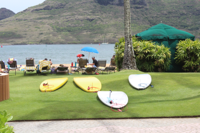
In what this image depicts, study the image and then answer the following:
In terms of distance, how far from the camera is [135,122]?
17.2 ft

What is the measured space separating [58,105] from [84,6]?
151 meters

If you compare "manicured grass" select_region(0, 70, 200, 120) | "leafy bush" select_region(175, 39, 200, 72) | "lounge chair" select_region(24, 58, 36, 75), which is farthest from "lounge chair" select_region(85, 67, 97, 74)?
"leafy bush" select_region(175, 39, 200, 72)

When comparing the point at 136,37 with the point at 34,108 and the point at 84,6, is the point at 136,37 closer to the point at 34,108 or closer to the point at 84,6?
the point at 34,108

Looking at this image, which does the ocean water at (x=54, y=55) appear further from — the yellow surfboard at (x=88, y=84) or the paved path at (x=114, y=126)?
the paved path at (x=114, y=126)

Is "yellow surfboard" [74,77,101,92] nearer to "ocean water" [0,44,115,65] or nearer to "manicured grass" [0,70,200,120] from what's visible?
"manicured grass" [0,70,200,120]

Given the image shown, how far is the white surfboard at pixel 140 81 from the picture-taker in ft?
26.9

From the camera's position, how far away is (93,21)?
14050 centimetres

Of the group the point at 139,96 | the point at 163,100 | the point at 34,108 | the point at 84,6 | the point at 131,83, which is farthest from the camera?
the point at 84,6

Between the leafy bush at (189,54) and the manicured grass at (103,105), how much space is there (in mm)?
3519

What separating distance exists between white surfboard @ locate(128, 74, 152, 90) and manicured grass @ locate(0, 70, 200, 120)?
7.2 inches

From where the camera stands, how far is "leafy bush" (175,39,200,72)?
12359 mm

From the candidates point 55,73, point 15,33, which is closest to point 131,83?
point 55,73

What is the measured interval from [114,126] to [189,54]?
9285mm

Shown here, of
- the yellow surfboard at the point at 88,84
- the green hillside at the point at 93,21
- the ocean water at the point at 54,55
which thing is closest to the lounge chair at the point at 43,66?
the yellow surfboard at the point at 88,84
